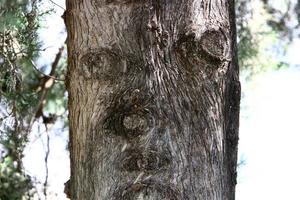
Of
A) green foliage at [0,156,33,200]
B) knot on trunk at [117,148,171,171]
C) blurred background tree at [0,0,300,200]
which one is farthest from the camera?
green foliage at [0,156,33,200]

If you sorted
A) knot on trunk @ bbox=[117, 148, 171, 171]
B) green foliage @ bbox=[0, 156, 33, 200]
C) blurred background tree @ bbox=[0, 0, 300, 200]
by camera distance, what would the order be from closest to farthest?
1. knot on trunk @ bbox=[117, 148, 171, 171]
2. blurred background tree @ bbox=[0, 0, 300, 200]
3. green foliage @ bbox=[0, 156, 33, 200]

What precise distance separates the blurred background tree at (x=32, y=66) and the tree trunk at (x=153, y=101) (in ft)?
2.37

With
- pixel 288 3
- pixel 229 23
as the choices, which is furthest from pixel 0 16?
pixel 288 3

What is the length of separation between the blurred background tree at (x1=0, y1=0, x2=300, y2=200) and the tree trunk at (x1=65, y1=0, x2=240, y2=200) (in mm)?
724

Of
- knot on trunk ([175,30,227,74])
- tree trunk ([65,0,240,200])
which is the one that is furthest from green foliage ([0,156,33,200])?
knot on trunk ([175,30,227,74])

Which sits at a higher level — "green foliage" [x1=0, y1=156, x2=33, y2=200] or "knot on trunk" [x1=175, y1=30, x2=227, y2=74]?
"knot on trunk" [x1=175, y1=30, x2=227, y2=74]

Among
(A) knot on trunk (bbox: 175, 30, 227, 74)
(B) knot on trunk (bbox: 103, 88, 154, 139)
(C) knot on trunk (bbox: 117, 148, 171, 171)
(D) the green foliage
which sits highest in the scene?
(A) knot on trunk (bbox: 175, 30, 227, 74)

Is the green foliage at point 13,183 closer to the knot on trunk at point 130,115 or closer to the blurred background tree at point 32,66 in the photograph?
the blurred background tree at point 32,66

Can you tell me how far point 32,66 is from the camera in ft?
10.6

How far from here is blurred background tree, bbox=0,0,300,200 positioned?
2280 mm

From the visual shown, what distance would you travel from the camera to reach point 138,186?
1.32 meters

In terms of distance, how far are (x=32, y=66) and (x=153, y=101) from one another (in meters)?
1.96

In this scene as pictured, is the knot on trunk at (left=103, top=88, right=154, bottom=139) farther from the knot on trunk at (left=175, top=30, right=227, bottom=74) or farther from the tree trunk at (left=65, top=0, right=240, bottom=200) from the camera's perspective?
the knot on trunk at (left=175, top=30, right=227, bottom=74)

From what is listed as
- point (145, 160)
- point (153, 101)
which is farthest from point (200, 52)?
point (145, 160)
